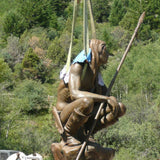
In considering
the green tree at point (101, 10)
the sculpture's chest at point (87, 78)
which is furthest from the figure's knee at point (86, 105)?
the green tree at point (101, 10)

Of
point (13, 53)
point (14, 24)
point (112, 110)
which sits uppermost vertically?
point (112, 110)

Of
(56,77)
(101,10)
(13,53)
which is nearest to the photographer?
(56,77)

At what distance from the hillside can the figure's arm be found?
13.5 m

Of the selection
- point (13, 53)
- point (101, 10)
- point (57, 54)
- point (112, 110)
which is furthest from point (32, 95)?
point (101, 10)

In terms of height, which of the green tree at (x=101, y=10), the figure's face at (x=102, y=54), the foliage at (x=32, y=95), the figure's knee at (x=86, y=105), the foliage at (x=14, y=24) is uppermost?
the figure's face at (x=102, y=54)

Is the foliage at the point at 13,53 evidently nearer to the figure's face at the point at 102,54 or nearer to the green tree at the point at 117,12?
the green tree at the point at 117,12

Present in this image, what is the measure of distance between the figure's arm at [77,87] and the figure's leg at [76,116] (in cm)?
14

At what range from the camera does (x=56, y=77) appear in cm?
4178

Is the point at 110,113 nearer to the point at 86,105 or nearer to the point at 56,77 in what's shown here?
the point at 86,105

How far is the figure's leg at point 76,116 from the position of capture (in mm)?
6129

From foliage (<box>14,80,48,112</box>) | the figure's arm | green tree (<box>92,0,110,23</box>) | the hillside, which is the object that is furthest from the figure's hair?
green tree (<box>92,0,110,23</box>)

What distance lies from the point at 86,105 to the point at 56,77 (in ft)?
117

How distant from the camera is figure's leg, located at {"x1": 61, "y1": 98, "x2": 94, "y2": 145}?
6.13m

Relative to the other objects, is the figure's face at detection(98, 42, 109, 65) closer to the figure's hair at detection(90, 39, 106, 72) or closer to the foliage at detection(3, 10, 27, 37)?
the figure's hair at detection(90, 39, 106, 72)
